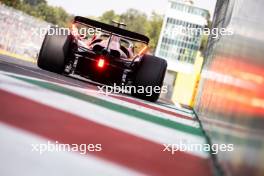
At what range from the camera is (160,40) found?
9794 cm

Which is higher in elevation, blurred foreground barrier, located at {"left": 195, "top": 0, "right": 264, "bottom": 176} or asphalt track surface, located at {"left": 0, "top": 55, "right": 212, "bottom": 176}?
blurred foreground barrier, located at {"left": 195, "top": 0, "right": 264, "bottom": 176}

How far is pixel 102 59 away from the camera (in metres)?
7.14

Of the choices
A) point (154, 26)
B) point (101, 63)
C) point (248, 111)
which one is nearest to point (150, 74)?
point (101, 63)

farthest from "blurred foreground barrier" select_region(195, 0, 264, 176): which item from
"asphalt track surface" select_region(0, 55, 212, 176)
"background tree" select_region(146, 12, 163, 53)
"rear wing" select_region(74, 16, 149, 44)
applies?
"background tree" select_region(146, 12, 163, 53)

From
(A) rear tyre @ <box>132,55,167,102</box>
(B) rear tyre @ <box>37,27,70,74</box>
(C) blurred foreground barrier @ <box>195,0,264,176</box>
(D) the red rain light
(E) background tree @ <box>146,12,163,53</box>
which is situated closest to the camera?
(C) blurred foreground barrier @ <box>195,0,264,176</box>

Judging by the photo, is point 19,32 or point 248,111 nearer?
point 248,111

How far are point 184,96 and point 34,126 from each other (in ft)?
61.9

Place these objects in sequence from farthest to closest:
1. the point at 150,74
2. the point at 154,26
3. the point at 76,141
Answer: the point at 154,26, the point at 150,74, the point at 76,141

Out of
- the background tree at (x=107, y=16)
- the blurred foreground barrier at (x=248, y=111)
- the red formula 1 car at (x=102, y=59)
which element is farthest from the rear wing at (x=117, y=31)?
the background tree at (x=107, y=16)

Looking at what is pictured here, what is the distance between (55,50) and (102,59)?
2.59ft

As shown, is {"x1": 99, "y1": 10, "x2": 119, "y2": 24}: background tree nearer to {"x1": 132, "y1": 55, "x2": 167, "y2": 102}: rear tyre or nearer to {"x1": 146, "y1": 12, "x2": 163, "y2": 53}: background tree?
{"x1": 146, "y1": 12, "x2": 163, "y2": 53}: background tree

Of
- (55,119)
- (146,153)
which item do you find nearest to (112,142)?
(146,153)

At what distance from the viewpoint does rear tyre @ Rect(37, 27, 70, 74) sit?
22.8ft

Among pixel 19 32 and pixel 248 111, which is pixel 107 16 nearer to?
pixel 19 32
